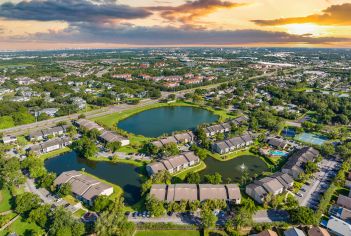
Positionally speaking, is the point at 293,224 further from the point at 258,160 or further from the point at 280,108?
the point at 280,108

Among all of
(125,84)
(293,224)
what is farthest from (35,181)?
(125,84)

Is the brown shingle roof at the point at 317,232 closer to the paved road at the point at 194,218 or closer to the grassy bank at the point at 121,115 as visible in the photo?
the paved road at the point at 194,218

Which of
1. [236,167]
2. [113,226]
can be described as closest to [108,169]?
[113,226]

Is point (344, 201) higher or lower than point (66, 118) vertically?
lower

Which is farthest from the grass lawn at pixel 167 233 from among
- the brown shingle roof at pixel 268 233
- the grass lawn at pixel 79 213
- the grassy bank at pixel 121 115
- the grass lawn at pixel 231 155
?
the grassy bank at pixel 121 115

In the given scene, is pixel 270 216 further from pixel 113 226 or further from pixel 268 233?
pixel 113 226
